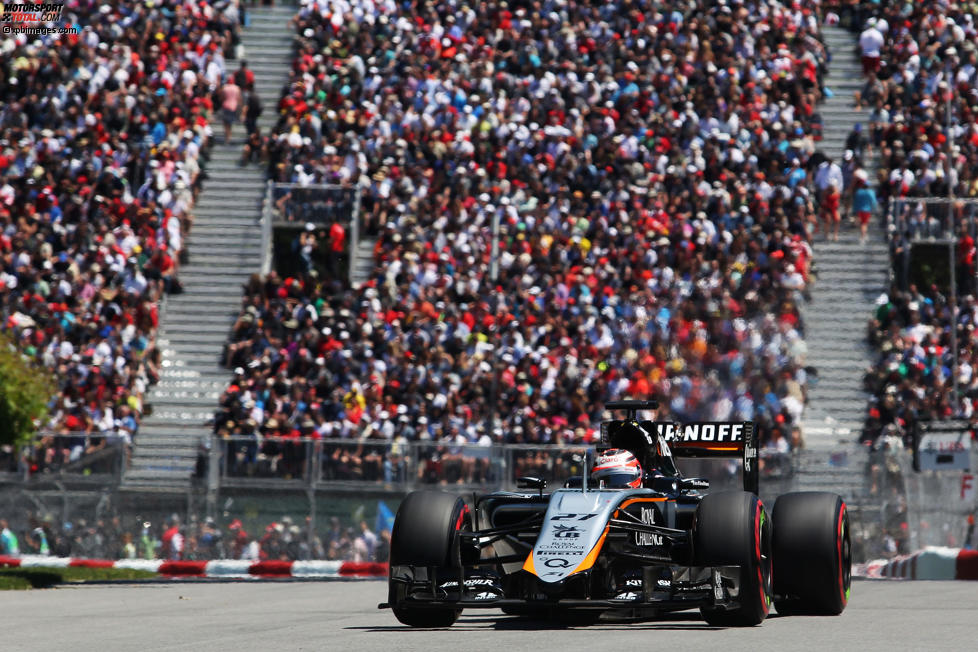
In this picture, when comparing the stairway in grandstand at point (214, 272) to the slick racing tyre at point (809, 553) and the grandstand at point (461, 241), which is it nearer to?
the grandstand at point (461, 241)

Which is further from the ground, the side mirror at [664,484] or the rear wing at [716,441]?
the rear wing at [716,441]

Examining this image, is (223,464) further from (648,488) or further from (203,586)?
(648,488)

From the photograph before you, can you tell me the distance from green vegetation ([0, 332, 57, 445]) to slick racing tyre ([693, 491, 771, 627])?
13.5 meters

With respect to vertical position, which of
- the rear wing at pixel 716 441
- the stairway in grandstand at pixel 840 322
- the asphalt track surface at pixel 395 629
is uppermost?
the stairway in grandstand at pixel 840 322

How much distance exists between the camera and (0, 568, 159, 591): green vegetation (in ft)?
65.4

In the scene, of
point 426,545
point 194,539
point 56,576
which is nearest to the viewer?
point 426,545

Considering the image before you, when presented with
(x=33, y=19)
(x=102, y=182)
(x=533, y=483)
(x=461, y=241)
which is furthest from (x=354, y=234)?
Answer: (x=533, y=483)

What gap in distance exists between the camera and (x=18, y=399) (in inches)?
873

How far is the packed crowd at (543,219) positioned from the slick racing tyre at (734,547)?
12.6 meters

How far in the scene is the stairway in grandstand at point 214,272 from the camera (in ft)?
93.1

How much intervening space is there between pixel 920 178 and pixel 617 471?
773 inches

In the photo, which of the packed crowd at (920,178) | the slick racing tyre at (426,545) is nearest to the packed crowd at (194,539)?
the packed crowd at (920,178)

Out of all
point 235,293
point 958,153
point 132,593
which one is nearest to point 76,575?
point 132,593

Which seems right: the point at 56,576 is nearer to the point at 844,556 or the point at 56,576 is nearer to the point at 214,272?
the point at 214,272
